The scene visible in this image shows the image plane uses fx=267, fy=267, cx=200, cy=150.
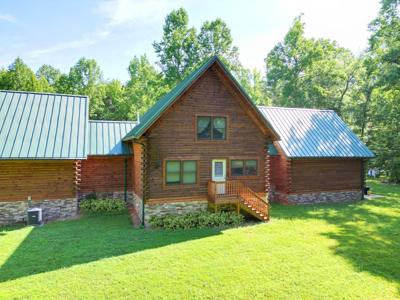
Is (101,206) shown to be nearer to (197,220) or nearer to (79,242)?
(79,242)

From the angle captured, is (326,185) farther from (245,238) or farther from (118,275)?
(118,275)

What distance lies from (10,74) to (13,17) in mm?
29791

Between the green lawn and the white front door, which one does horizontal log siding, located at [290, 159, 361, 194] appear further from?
the white front door

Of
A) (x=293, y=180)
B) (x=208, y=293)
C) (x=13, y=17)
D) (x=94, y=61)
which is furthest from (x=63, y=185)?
(x=94, y=61)

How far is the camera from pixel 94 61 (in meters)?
47.9

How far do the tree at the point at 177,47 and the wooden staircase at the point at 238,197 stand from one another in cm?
2306

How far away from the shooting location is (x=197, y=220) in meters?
14.5

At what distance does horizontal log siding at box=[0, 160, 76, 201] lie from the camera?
14531 mm

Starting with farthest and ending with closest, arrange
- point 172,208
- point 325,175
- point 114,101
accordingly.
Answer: point 114,101 < point 325,175 < point 172,208

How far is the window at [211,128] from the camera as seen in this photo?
50.8 feet

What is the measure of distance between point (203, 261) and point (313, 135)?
16.3 metres

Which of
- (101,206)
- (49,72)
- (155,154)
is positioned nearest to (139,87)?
(49,72)

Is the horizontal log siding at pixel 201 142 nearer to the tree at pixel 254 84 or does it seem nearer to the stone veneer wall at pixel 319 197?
the stone veneer wall at pixel 319 197

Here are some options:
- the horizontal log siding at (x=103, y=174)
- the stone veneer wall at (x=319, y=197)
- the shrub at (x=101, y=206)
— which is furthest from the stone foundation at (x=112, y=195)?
the stone veneer wall at (x=319, y=197)
